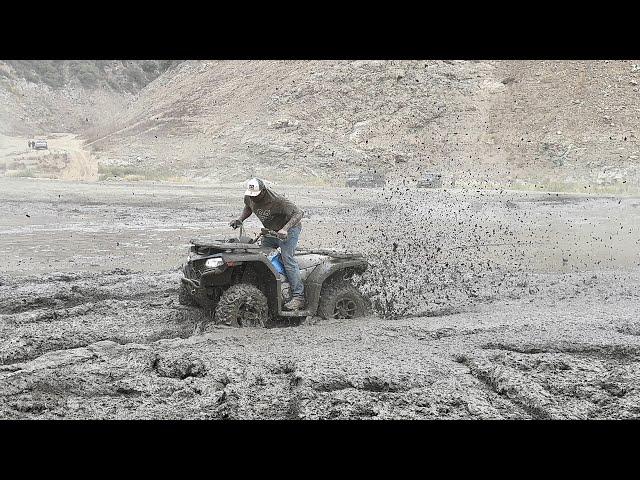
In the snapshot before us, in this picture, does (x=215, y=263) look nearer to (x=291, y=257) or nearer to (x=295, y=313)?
(x=291, y=257)

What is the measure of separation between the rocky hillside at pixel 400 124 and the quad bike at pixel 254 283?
2919cm

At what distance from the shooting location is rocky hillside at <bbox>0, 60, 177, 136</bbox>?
56219 millimetres

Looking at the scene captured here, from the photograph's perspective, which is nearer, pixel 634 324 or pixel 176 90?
pixel 634 324

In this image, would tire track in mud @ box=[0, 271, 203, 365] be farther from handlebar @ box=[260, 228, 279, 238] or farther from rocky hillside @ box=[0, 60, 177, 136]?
rocky hillside @ box=[0, 60, 177, 136]

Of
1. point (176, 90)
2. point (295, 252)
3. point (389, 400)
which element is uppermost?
point (176, 90)

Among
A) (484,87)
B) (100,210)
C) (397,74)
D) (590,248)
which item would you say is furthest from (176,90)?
(590,248)

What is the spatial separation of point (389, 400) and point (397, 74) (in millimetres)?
45524

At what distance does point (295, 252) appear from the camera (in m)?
9.39

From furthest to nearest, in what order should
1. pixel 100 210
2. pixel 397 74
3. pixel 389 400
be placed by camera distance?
pixel 397 74 < pixel 100 210 < pixel 389 400

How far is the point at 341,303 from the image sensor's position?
30.5 ft

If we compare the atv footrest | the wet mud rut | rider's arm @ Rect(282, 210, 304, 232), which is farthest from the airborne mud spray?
rider's arm @ Rect(282, 210, 304, 232)

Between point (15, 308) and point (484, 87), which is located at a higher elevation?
point (484, 87)

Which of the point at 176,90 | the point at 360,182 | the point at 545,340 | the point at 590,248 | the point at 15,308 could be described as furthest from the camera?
the point at 176,90

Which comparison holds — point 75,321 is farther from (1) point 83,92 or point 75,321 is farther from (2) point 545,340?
(1) point 83,92
